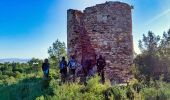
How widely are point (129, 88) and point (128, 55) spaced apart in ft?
11.7

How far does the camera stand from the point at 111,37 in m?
20.9

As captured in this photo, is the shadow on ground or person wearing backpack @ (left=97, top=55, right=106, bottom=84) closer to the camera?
the shadow on ground

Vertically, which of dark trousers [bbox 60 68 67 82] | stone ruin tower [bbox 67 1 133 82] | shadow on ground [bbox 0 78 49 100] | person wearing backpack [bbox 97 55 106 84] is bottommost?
shadow on ground [bbox 0 78 49 100]

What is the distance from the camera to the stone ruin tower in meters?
20.9

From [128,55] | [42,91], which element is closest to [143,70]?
[128,55]

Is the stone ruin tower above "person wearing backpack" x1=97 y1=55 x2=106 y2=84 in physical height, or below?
above

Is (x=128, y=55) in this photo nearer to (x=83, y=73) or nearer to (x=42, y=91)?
(x=83, y=73)

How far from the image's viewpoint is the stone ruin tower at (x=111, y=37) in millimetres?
20938

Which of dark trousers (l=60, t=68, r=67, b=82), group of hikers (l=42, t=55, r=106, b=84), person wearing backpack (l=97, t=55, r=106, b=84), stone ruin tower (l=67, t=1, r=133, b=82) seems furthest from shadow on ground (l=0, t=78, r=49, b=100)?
stone ruin tower (l=67, t=1, r=133, b=82)

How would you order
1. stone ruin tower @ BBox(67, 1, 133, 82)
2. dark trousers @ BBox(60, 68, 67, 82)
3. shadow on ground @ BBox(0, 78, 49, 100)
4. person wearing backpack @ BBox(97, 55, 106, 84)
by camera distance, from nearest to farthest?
shadow on ground @ BBox(0, 78, 49, 100) → dark trousers @ BBox(60, 68, 67, 82) → person wearing backpack @ BBox(97, 55, 106, 84) → stone ruin tower @ BBox(67, 1, 133, 82)

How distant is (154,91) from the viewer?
1889 cm

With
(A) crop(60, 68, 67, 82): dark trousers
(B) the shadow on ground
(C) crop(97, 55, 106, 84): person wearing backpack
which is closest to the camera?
(B) the shadow on ground

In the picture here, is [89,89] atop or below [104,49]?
below

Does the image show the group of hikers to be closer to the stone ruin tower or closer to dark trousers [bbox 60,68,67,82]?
dark trousers [bbox 60,68,67,82]
